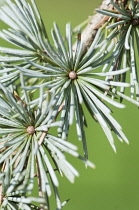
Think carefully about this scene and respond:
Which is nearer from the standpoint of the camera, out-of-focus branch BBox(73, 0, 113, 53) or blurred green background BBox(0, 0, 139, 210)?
out-of-focus branch BBox(73, 0, 113, 53)

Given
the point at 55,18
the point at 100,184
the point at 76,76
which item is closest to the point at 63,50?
the point at 76,76

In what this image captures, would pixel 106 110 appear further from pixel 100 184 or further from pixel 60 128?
pixel 100 184

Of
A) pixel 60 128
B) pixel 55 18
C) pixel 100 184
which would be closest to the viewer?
pixel 60 128

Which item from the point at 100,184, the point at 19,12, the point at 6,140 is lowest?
the point at 100,184

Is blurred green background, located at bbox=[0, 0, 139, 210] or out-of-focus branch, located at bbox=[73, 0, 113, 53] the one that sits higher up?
out-of-focus branch, located at bbox=[73, 0, 113, 53]

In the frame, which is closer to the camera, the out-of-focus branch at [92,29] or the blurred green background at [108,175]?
the out-of-focus branch at [92,29]

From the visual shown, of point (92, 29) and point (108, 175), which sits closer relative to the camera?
point (92, 29)

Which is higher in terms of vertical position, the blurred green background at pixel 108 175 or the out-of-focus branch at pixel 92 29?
the out-of-focus branch at pixel 92 29

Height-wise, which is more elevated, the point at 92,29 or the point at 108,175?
the point at 92,29
